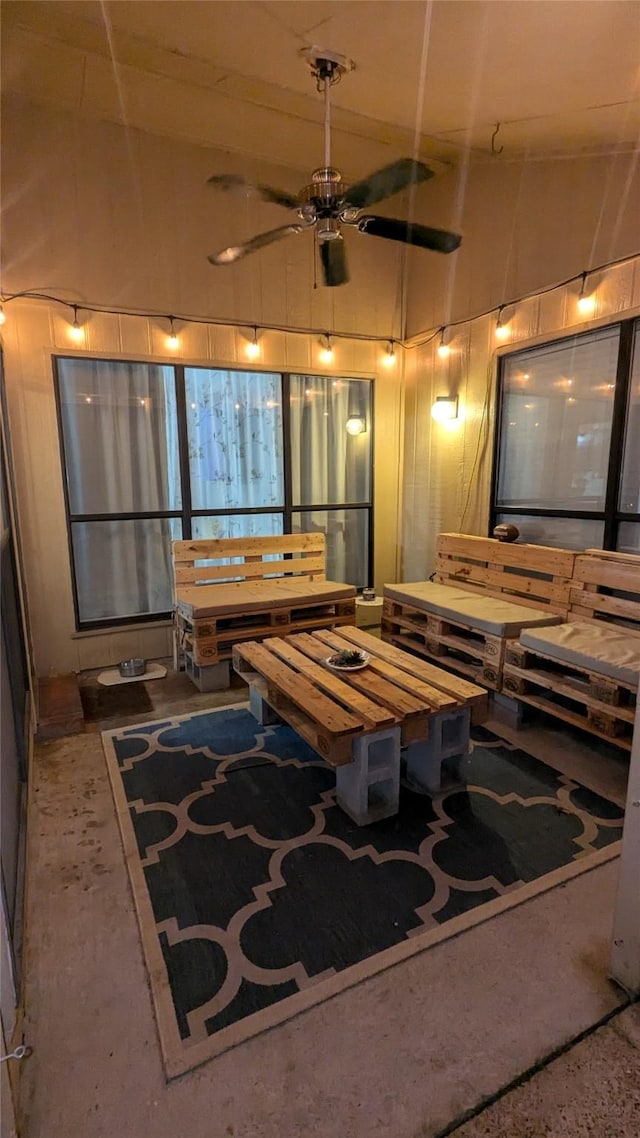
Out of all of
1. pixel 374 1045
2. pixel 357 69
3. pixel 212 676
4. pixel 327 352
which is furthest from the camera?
pixel 327 352

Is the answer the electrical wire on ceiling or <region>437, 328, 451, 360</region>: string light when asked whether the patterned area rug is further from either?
<region>437, 328, 451, 360</region>: string light

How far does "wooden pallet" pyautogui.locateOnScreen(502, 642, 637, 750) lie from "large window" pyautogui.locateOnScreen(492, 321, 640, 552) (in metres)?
0.98

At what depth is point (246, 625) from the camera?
3965mm

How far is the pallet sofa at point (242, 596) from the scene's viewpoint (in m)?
3.76

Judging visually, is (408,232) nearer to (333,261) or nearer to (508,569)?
(333,261)

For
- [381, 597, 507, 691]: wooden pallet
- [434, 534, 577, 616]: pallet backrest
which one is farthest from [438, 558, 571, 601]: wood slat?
[381, 597, 507, 691]: wooden pallet

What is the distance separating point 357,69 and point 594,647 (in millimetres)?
3357

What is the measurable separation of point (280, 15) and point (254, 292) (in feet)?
6.29

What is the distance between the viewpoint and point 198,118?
3.70 meters

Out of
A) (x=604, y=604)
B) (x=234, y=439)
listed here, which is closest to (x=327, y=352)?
(x=234, y=439)

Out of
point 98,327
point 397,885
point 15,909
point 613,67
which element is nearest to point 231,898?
point 397,885

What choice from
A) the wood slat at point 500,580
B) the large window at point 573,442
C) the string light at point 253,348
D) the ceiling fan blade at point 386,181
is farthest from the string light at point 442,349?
Answer: the ceiling fan blade at point 386,181

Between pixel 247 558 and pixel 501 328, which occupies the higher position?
pixel 501 328

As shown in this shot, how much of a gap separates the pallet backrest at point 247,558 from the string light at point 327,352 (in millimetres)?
1541
